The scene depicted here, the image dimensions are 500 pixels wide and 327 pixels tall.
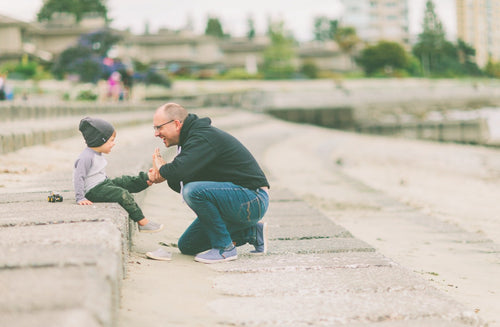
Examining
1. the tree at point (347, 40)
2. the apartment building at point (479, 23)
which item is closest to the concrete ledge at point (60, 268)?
the tree at point (347, 40)

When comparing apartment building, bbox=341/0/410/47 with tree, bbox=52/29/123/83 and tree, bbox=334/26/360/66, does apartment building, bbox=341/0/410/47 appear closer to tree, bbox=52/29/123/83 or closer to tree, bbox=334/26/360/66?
tree, bbox=334/26/360/66

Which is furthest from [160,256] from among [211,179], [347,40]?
[347,40]

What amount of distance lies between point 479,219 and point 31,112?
787cm

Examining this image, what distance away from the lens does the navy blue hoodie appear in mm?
3562

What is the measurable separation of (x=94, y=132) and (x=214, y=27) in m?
90.9

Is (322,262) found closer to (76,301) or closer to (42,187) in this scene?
(76,301)

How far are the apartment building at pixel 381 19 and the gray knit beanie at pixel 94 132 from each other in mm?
98209

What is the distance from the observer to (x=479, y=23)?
100312mm


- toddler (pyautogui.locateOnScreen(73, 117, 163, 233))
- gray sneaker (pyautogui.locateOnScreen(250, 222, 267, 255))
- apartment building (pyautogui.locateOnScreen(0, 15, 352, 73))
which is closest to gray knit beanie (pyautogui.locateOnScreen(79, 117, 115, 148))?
toddler (pyautogui.locateOnScreen(73, 117, 163, 233))

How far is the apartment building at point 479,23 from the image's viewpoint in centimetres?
10031

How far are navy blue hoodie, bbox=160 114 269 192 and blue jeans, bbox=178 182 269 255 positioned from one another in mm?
67

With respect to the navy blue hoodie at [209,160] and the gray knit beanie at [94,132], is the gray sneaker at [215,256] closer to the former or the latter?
the navy blue hoodie at [209,160]

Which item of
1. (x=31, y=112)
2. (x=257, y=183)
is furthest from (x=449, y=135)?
(x=257, y=183)

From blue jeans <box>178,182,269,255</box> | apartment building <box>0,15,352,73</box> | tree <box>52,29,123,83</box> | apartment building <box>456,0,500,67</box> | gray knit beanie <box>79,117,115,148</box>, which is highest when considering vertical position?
apartment building <box>456,0,500,67</box>
